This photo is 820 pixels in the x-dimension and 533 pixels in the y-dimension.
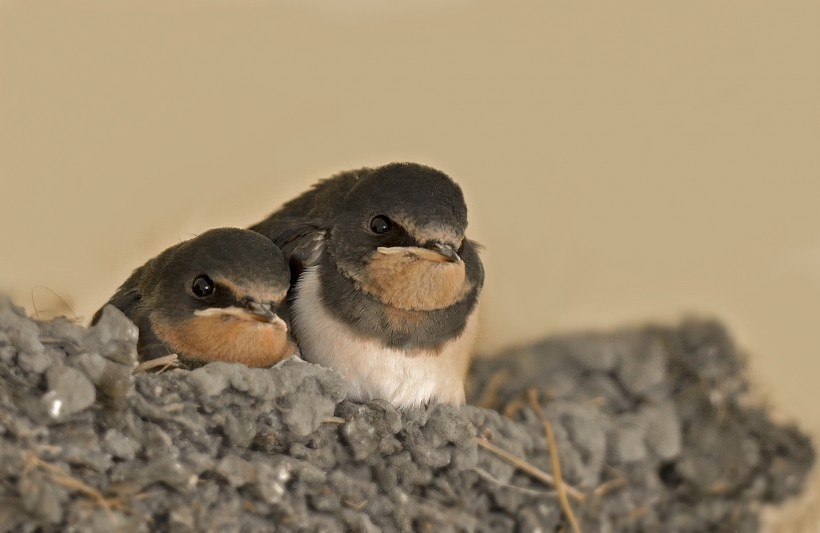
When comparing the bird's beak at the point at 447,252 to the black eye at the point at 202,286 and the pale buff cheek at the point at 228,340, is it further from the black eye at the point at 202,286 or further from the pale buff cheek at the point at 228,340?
the black eye at the point at 202,286

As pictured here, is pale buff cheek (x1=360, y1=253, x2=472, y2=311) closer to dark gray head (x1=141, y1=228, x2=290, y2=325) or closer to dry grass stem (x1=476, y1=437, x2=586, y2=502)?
dark gray head (x1=141, y1=228, x2=290, y2=325)

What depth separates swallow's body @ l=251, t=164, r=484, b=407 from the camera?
2953 millimetres

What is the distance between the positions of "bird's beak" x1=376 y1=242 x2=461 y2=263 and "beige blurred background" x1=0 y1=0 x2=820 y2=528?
3.85 ft

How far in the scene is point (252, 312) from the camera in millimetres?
2836

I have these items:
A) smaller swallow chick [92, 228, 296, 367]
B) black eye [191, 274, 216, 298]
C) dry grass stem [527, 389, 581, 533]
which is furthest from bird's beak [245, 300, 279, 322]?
dry grass stem [527, 389, 581, 533]

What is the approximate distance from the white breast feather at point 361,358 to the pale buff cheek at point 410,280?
14 cm

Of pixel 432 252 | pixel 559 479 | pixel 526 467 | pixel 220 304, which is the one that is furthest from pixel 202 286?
pixel 559 479

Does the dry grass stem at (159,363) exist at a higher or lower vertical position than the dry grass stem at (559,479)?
higher

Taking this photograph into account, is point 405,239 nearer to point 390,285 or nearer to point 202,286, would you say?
point 390,285

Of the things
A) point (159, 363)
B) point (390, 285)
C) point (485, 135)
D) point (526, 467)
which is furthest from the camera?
point (485, 135)

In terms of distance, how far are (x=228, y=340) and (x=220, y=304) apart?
99mm

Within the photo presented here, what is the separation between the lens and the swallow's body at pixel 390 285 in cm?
295

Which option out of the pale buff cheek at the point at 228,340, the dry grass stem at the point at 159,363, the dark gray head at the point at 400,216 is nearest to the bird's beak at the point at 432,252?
the dark gray head at the point at 400,216

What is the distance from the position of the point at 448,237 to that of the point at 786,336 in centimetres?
194
